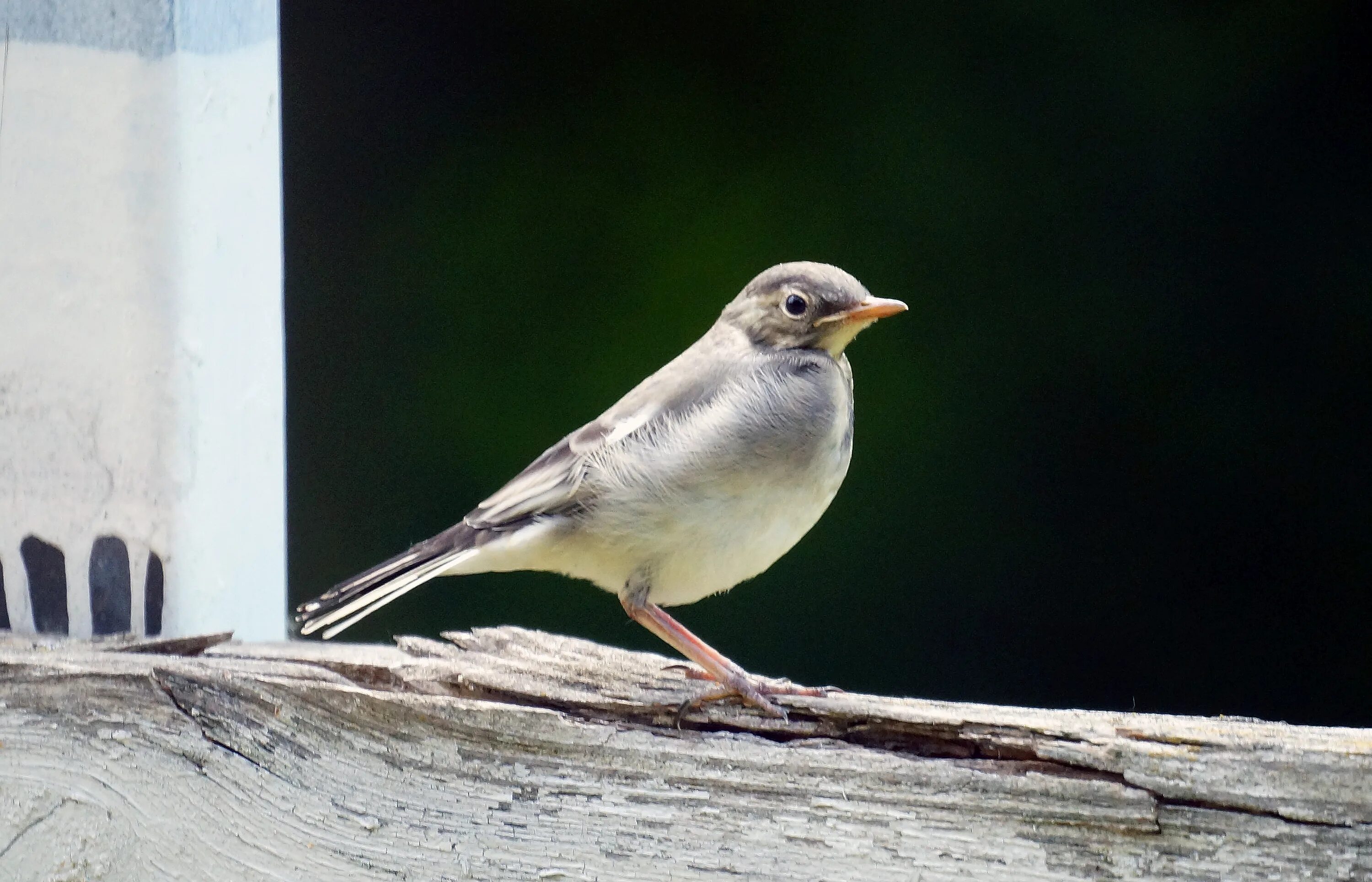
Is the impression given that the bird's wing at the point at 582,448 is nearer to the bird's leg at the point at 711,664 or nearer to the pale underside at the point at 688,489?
the pale underside at the point at 688,489

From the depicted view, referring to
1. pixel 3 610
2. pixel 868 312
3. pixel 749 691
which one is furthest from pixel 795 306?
→ pixel 3 610

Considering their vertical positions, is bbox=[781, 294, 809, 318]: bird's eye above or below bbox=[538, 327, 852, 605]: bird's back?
above

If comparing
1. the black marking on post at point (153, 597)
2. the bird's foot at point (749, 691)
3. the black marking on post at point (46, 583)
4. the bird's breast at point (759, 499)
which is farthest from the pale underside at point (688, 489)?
the black marking on post at point (46, 583)

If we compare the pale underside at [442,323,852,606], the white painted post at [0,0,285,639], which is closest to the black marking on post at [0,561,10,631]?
the white painted post at [0,0,285,639]

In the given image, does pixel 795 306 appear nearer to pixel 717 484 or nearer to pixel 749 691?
pixel 717 484

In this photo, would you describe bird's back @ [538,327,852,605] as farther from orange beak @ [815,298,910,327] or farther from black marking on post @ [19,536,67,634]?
black marking on post @ [19,536,67,634]

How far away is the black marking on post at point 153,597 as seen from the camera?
230 cm

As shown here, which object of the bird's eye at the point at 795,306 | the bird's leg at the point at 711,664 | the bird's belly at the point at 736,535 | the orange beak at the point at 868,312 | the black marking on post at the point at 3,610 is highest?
the bird's eye at the point at 795,306

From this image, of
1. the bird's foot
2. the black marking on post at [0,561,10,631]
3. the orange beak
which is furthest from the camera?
the orange beak

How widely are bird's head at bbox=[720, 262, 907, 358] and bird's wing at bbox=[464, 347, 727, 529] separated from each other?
0.47 feet

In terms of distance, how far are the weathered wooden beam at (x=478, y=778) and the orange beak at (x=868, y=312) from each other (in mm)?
887

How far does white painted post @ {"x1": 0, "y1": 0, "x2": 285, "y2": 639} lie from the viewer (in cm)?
221

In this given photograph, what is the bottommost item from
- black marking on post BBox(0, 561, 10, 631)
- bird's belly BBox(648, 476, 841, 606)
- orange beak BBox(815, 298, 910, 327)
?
Answer: black marking on post BBox(0, 561, 10, 631)

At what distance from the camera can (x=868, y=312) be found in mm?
2717
